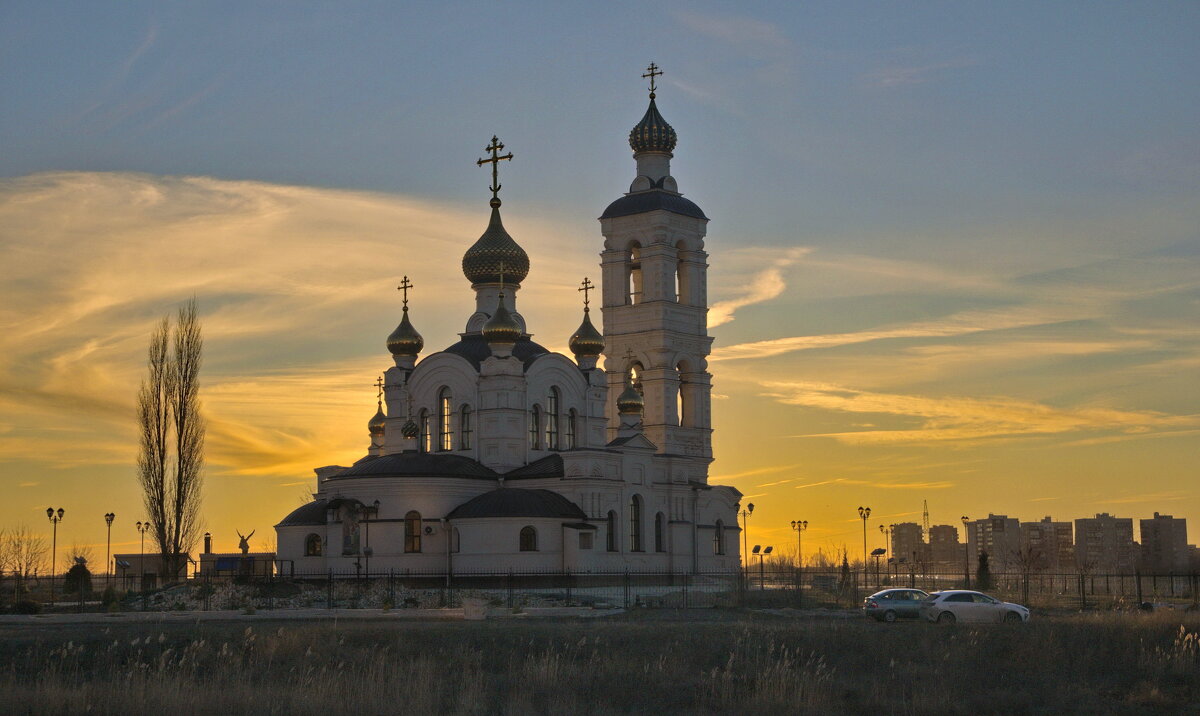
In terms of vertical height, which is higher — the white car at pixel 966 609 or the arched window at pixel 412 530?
the arched window at pixel 412 530

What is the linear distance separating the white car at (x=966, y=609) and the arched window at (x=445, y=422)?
2582 cm

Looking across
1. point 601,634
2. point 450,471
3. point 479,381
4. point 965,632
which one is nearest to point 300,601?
point 450,471

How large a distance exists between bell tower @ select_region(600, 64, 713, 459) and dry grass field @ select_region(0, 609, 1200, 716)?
115ft

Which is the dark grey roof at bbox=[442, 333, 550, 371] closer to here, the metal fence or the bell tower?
the bell tower

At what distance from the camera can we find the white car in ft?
119

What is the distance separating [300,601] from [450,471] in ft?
33.2

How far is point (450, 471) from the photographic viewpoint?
2130 inches

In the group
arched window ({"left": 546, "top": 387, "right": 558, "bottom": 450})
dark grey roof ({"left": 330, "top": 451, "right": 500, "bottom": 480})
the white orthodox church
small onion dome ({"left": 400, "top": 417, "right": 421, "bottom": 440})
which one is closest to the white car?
the white orthodox church

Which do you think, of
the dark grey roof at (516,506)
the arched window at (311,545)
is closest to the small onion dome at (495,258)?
the dark grey roof at (516,506)

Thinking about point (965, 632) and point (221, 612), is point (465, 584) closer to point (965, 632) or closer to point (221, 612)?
point (221, 612)

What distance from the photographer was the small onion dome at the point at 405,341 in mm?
60969

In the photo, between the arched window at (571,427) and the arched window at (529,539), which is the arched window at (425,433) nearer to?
the arched window at (571,427)

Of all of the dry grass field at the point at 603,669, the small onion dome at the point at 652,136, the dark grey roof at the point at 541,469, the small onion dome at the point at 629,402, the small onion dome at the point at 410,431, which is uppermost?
the small onion dome at the point at 652,136

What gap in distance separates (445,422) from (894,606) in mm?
25543
